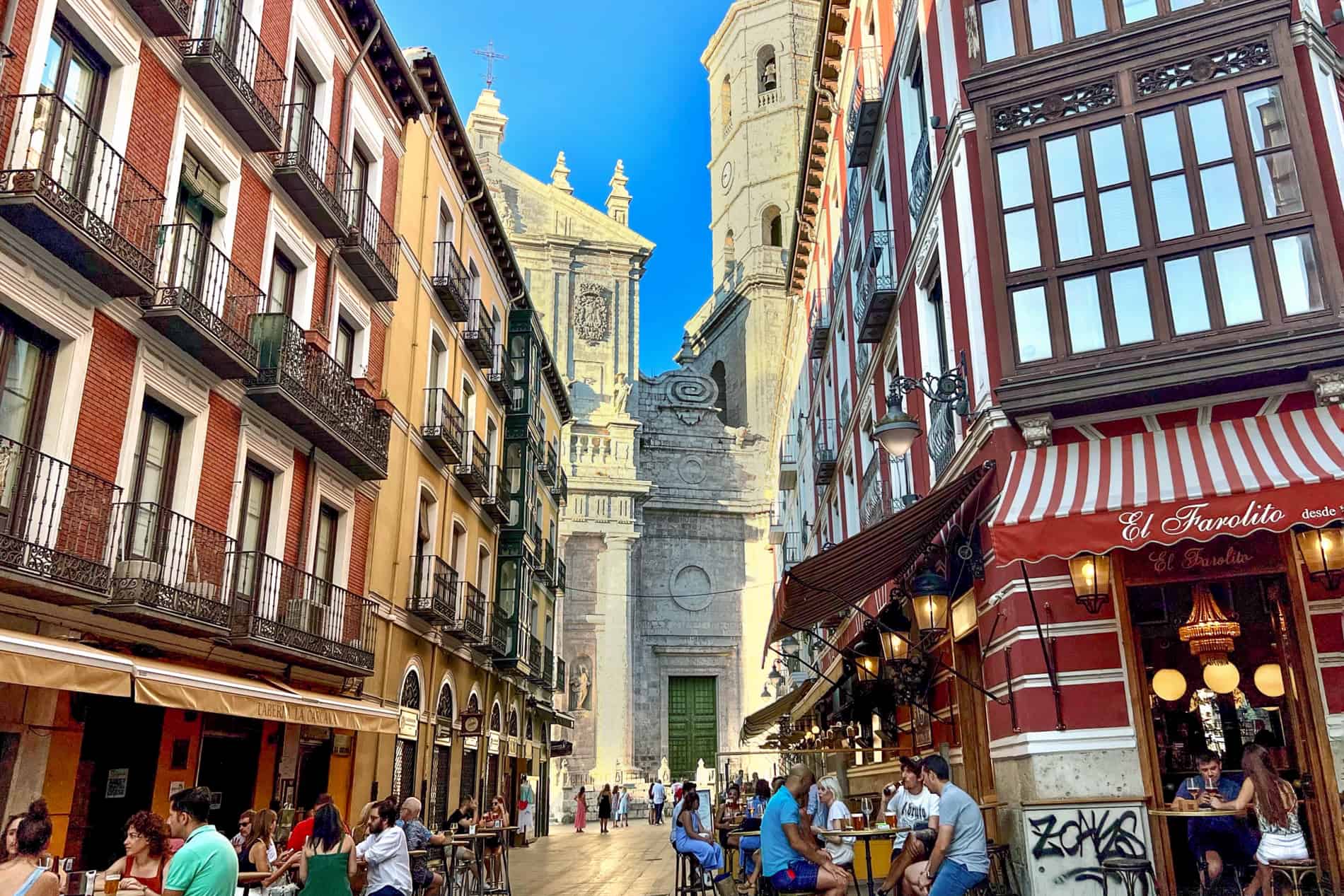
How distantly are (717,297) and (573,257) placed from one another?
1268 centimetres

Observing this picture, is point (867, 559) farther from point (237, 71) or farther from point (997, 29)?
point (237, 71)

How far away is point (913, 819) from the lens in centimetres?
907

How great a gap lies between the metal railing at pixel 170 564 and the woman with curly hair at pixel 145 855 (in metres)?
4.05

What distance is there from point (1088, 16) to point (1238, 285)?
131 inches

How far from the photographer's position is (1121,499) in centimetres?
832

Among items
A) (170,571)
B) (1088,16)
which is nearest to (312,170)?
(170,571)

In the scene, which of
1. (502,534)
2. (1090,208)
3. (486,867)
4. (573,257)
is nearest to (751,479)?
(573,257)

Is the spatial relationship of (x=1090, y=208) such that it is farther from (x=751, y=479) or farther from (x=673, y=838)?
(x=751, y=479)

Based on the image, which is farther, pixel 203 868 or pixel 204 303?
pixel 204 303

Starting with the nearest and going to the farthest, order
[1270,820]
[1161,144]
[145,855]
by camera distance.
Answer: [145,855] < [1270,820] < [1161,144]

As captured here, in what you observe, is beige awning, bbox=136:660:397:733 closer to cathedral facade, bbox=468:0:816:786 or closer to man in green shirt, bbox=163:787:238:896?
man in green shirt, bbox=163:787:238:896

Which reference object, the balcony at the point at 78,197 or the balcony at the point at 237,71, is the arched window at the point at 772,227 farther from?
the balcony at the point at 78,197

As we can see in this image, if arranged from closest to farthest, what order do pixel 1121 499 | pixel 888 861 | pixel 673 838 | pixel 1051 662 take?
pixel 1121 499 < pixel 1051 662 < pixel 888 861 < pixel 673 838

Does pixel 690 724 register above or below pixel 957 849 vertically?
above
